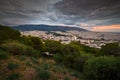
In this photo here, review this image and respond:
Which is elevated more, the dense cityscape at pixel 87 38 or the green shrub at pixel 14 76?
the green shrub at pixel 14 76

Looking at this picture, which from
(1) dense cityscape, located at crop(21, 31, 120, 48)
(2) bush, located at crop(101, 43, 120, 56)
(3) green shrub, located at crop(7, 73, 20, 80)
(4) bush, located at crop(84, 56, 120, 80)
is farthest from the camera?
(1) dense cityscape, located at crop(21, 31, 120, 48)

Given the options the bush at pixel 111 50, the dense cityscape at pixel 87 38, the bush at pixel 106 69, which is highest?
the bush at pixel 106 69

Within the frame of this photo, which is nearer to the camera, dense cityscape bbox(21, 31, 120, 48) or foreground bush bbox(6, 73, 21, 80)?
foreground bush bbox(6, 73, 21, 80)

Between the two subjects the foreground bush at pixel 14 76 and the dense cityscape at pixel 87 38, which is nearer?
the foreground bush at pixel 14 76

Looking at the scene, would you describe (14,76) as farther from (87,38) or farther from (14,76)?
(87,38)

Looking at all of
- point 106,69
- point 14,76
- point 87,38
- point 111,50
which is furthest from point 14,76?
point 87,38

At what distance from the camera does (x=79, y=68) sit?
15.8 m

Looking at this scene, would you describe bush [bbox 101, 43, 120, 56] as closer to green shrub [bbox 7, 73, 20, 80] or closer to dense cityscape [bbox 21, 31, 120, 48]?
green shrub [bbox 7, 73, 20, 80]

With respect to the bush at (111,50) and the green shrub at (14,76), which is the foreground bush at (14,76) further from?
the bush at (111,50)

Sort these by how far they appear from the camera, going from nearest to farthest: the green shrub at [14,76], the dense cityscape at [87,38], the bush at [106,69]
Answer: the green shrub at [14,76] < the bush at [106,69] < the dense cityscape at [87,38]

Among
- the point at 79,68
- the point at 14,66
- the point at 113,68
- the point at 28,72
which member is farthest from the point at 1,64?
the point at 79,68

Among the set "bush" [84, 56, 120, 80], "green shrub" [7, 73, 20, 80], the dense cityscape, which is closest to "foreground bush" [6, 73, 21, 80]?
"green shrub" [7, 73, 20, 80]

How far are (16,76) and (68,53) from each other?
1222cm

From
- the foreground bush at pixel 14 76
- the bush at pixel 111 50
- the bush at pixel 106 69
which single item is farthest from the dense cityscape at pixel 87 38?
the foreground bush at pixel 14 76
